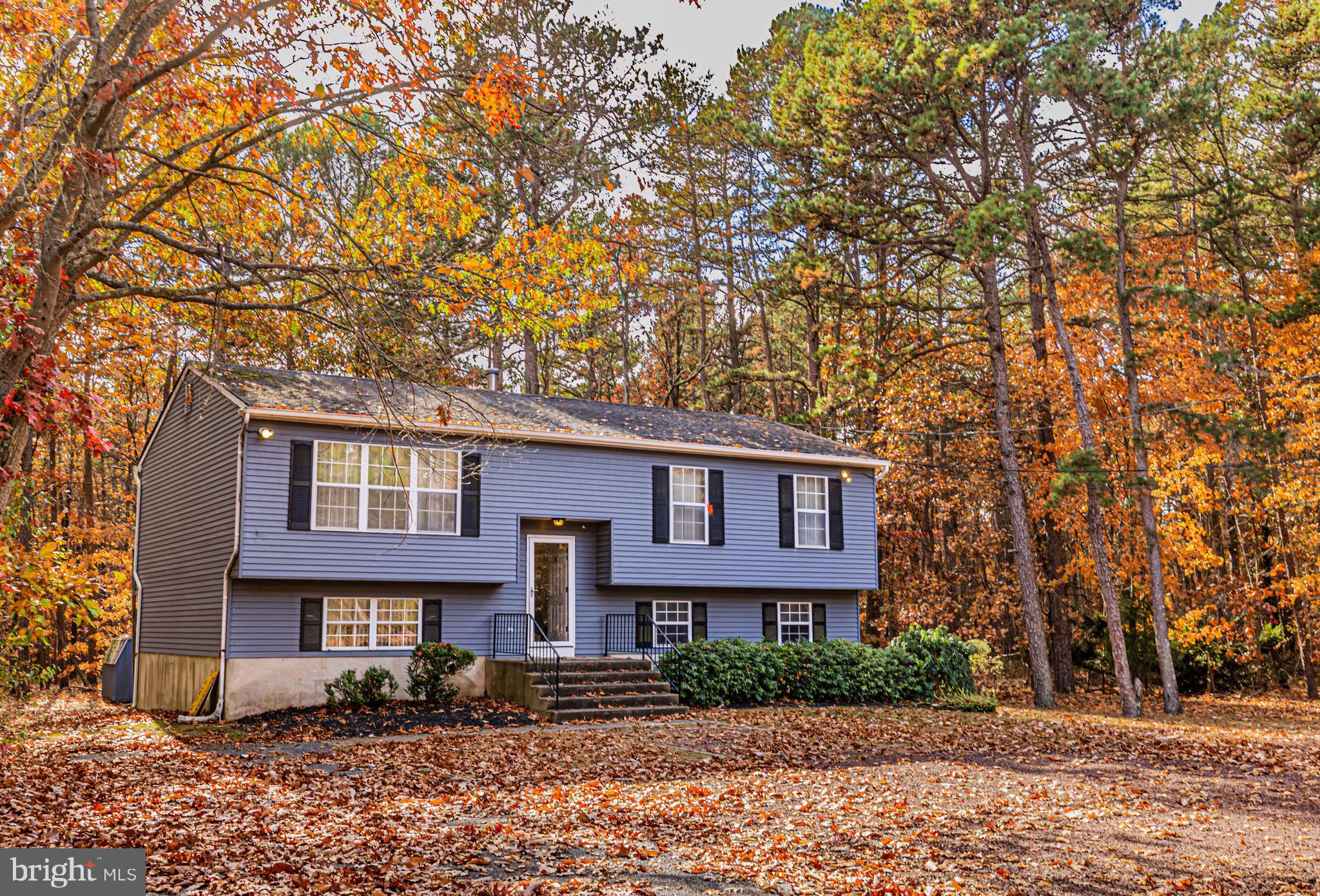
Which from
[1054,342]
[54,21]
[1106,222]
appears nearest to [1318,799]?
[54,21]

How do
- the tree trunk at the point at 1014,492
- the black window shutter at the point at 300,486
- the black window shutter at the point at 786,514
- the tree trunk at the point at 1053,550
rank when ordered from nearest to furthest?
the black window shutter at the point at 300,486 → the tree trunk at the point at 1014,492 → the black window shutter at the point at 786,514 → the tree trunk at the point at 1053,550

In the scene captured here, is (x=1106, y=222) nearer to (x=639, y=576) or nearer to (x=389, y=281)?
(x=639, y=576)

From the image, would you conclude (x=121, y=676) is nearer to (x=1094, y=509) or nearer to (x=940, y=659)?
(x=940, y=659)

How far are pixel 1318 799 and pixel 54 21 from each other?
13236 mm

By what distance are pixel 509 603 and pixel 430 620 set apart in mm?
1590

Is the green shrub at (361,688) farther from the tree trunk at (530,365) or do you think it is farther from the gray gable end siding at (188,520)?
the tree trunk at (530,365)

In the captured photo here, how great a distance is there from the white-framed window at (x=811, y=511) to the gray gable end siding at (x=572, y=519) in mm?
257

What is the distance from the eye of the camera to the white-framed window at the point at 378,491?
55.9 ft

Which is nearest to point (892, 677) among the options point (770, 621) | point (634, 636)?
point (770, 621)

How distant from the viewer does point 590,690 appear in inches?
665

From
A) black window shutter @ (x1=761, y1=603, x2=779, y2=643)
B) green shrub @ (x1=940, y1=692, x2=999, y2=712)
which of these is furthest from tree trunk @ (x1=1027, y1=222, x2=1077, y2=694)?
black window shutter @ (x1=761, y1=603, x2=779, y2=643)

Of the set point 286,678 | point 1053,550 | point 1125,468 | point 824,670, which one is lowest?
point 824,670

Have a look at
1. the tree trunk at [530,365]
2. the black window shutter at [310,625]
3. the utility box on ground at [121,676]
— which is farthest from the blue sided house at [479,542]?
the tree trunk at [530,365]

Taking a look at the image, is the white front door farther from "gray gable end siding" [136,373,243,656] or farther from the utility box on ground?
the utility box on ground
